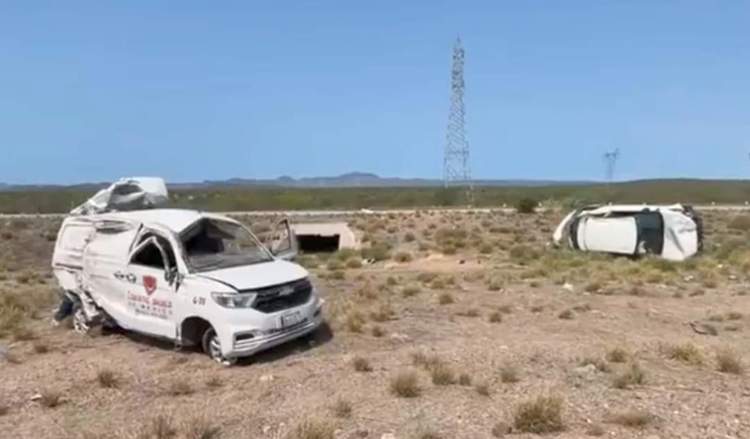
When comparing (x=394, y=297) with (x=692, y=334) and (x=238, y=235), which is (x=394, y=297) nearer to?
(x=238, y=235)

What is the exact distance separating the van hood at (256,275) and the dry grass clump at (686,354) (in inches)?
208

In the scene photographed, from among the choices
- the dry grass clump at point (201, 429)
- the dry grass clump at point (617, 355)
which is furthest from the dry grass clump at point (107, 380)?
the dry grass clump at point (617, 355)

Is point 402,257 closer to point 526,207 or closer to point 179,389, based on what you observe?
point 179,389

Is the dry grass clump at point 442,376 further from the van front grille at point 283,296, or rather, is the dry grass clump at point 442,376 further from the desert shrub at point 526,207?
the desert shrub at point 526,207

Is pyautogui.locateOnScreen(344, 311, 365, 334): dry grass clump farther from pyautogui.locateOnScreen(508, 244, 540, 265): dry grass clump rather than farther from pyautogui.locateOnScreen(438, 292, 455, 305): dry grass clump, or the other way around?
pyautogui.locateOnScreen(508, 244, 540, 265): dry grass clump

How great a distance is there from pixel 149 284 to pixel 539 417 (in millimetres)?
5890

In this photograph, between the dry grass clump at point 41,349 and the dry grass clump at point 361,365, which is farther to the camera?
the dry grass clump at point 41,349

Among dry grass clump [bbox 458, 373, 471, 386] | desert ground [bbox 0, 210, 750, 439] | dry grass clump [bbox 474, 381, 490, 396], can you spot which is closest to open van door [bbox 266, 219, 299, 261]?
desert ground [bbox 0, 210, 750, 439]

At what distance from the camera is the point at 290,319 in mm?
9367

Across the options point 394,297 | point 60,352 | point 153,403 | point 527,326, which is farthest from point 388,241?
point 153,403

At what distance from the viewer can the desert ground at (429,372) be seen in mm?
6555

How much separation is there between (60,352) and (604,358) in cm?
771

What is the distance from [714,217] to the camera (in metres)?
42.8

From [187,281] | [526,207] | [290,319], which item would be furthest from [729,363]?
[526,207]
